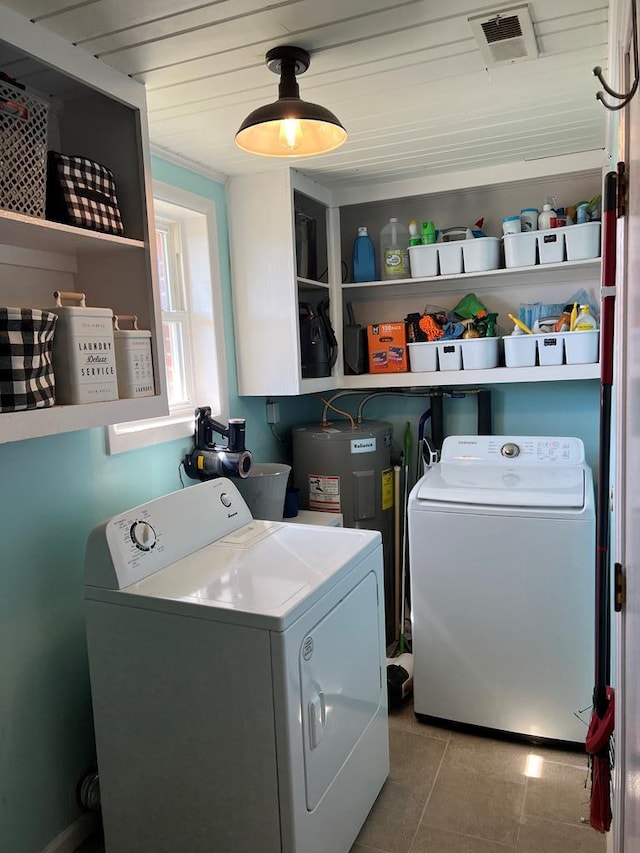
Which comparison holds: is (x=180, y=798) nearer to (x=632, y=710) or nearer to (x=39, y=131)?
(x=632, y=710)

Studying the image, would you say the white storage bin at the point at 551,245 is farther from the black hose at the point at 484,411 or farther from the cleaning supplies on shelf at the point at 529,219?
the black hose at the point at 484,411

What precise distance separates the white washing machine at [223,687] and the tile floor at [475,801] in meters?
0.19

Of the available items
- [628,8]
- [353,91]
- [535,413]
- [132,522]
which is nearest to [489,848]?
[132,522]

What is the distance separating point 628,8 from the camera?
1.01 metres

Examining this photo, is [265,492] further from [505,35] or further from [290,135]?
[505,35]

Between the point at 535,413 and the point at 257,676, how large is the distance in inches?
79.6

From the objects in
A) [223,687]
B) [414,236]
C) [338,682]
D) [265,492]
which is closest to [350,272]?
[414,236]

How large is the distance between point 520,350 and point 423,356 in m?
0.44

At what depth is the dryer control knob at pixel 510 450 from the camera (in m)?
2.76

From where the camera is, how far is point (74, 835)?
1.94m

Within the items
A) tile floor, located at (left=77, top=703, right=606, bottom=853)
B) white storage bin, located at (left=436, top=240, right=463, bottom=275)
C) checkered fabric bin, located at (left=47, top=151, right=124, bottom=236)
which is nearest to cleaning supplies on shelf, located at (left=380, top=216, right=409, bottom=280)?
white storage bin, located at (left=436, top=240, right=463, bottom=275)

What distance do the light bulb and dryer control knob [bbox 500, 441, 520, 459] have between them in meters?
1.62

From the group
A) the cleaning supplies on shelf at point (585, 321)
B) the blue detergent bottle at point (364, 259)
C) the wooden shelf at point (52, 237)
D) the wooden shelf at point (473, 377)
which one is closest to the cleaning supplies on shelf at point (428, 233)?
the blue detergent bottle at point (364, 259)

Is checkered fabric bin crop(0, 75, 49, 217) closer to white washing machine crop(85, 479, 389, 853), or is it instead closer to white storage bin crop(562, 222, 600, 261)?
white washing machine crop(85, 479, 389, 853)
